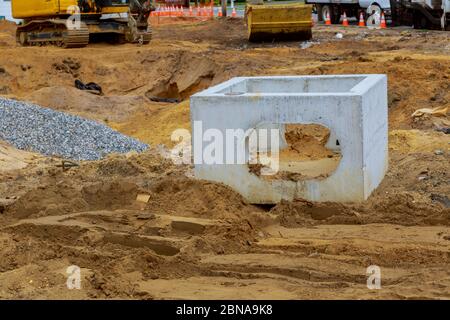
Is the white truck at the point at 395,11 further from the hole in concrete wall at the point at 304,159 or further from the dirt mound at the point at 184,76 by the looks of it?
the hole in concrete wall at the point at 304,159

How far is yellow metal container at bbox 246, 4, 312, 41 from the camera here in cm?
2602

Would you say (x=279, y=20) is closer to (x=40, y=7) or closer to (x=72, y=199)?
(x=40, y=7)

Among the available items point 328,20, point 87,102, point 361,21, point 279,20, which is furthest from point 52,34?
point 328,20

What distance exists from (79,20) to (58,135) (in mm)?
11837

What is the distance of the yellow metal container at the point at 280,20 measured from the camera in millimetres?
26020

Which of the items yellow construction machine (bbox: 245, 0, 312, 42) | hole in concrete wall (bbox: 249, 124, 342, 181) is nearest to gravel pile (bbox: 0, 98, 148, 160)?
hole in concrete wall (bbox: 249, 124, 342, 181)

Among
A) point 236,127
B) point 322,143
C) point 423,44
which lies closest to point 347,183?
point 236,127

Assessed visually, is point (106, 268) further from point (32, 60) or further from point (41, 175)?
point (32, 60)

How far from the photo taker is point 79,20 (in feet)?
83.8

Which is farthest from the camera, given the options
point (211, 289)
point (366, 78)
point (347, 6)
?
point (347, 6)

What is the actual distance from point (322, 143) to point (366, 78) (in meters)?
1.68

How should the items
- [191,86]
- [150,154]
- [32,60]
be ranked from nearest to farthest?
[150,154] < [191,86] < [32,60]

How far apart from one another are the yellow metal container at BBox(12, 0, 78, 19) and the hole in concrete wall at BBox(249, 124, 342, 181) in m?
13.9
